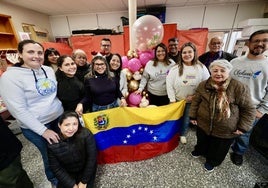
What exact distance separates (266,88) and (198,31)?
136 inches

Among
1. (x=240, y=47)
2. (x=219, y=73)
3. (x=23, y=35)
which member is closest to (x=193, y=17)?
(x=240, y=47)

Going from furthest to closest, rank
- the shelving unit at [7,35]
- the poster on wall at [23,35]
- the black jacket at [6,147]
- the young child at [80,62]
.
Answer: the poster on wall at [23,35]
the shelving unit at [7,35]
the young child at [80,62]
the black jacket at [6,147]

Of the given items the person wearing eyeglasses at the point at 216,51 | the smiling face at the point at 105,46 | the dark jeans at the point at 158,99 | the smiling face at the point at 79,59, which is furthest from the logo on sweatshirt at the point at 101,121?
the person wearing eyeglasses at the point at 216,51

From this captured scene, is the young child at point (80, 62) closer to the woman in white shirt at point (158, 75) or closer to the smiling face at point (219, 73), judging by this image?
the woman in white shirt at point (158, 75)

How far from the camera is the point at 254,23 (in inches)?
158

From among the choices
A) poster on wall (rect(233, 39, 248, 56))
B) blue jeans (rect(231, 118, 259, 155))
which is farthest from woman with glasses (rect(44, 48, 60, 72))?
poster on wall (rect(233, 39, 248, 56))

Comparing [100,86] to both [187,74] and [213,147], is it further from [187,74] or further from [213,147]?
[213,147]

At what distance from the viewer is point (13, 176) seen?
1.14 m

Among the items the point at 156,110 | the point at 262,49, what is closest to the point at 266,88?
the point at 262,49

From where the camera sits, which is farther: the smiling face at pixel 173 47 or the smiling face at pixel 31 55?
the smiling face at pixel 173 47

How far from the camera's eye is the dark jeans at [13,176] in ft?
3.56

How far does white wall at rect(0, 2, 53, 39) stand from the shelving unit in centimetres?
33

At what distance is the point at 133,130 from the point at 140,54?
1.26 meters

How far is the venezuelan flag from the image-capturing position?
158 cm
